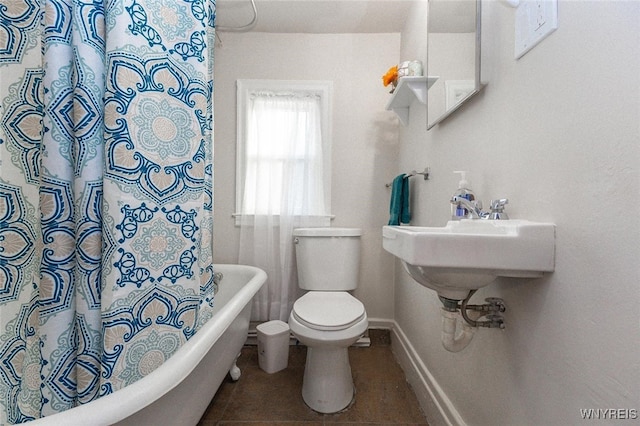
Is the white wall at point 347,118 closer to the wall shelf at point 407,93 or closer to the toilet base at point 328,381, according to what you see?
the wall shelf at point 407,93

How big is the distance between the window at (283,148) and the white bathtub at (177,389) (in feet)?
2.86

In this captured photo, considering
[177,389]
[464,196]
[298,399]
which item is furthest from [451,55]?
[298,399]

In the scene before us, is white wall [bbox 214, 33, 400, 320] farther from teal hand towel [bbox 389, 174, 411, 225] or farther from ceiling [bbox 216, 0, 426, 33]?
teal hand towel [bbox 389, 174, 411, 225]

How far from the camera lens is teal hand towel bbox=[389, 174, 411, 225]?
1.78 metres

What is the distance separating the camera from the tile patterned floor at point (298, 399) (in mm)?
1394

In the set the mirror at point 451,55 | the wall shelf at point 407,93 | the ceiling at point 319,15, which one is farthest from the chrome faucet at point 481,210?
the ceiling at point 319,15

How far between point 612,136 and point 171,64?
1.05 meters

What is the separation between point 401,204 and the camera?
180 centimetres

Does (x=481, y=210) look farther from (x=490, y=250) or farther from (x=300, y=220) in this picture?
(x=300, y=220)

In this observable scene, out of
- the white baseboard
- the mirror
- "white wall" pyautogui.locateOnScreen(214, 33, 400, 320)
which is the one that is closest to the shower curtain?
the mirror

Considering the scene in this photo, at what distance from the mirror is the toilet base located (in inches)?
48.7

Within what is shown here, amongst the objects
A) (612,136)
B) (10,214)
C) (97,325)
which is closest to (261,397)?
(97,325)

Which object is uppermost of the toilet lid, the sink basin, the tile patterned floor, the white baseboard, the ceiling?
the ceiling

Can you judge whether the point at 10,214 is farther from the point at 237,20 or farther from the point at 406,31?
the point at 406,31
